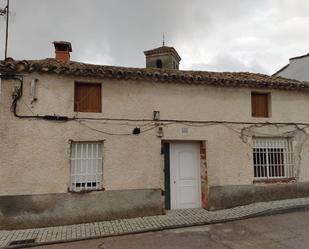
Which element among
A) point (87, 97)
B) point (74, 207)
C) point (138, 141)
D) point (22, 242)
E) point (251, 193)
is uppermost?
point (87, 97)

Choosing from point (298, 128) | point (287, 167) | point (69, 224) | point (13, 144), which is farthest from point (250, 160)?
point (13, 144)

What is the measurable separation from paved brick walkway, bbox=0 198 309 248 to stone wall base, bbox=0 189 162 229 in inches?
7.7

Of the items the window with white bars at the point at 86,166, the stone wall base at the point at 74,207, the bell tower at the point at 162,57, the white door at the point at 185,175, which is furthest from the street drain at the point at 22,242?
the bell tower at the point at 162,57

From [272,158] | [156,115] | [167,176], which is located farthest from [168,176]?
[272,158]

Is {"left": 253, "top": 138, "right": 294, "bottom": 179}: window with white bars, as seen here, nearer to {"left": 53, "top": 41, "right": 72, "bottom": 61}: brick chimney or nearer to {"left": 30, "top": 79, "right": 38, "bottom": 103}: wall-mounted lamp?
{"left": 30, "top": 79, "right": 38, "bottom": 103}: wall-mounted lamp

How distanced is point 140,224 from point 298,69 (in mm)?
12278

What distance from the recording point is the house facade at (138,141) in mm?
7476

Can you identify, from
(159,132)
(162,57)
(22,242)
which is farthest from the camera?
(162,57)

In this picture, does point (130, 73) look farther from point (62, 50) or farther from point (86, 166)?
point (62, 50)

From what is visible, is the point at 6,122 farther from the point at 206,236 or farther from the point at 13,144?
the point at 206,236

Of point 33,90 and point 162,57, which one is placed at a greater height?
point 162,57

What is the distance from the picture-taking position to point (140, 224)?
7.45m

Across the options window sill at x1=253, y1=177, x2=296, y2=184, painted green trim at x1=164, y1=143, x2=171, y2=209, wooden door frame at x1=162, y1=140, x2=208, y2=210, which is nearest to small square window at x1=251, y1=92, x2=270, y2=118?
window sill at x1=253, y1=177, x2=296, y2=184

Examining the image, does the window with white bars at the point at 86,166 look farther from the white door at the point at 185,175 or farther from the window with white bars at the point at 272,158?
the window with white bars at the point at 272,158
